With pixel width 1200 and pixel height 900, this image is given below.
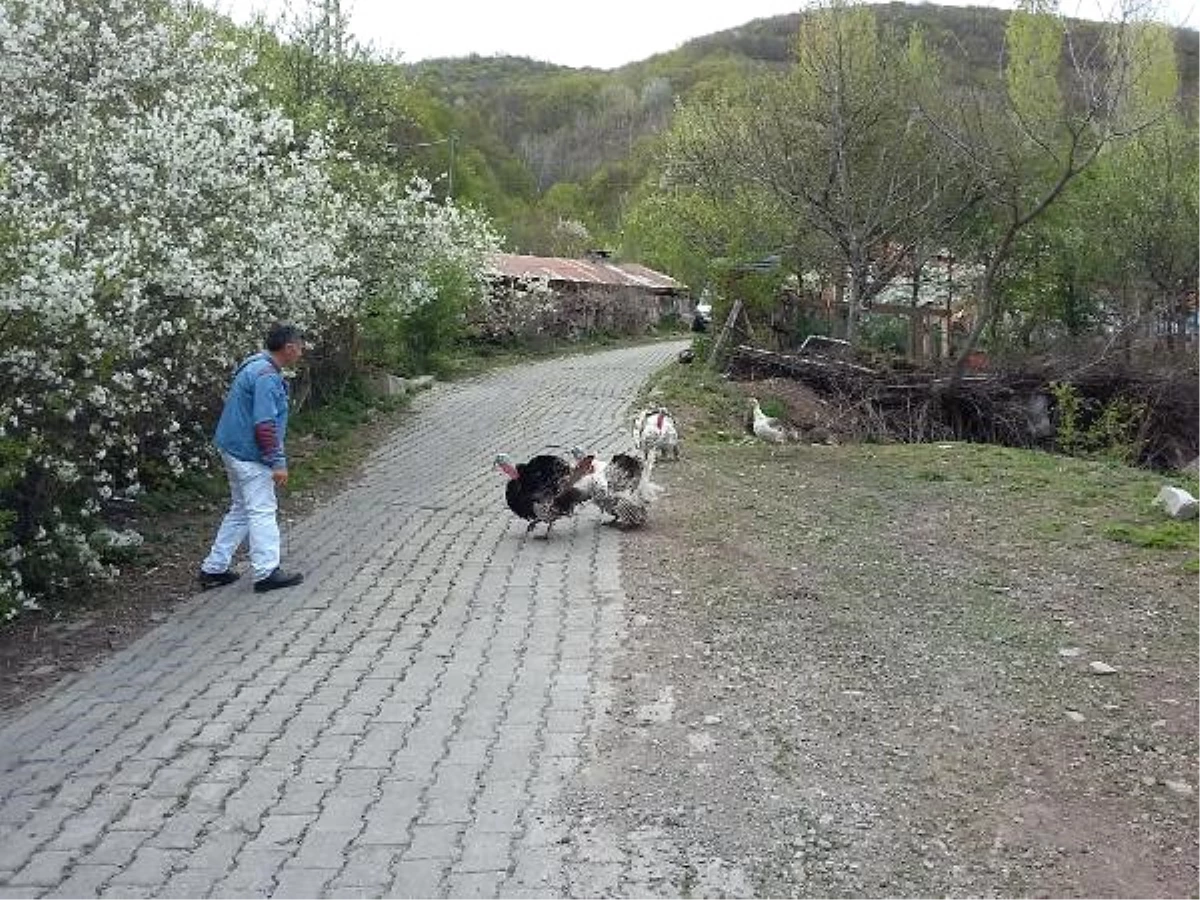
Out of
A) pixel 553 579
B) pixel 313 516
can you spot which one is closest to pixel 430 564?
pixel 553 579

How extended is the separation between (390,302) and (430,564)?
1086 cm

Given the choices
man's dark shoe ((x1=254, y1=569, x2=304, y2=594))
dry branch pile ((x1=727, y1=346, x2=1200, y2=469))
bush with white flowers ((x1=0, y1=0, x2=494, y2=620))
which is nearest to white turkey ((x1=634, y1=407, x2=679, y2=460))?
bush with white flowers ((x1=0, y1=0, x2=494, y2=620))

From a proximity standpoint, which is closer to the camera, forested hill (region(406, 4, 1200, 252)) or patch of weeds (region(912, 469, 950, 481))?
patch of weeds (region(912, 469, 950, 481))

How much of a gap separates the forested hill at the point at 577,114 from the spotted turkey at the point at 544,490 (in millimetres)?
48286

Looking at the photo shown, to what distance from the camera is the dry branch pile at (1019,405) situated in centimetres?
1844

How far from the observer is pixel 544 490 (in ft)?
30.2

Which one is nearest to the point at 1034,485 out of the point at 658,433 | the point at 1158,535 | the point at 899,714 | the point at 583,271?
the point at 1158,535

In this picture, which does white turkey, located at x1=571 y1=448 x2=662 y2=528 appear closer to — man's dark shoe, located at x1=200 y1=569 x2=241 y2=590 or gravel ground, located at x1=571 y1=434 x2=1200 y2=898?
gravel ground, located at x1=571 y1=434 x2=1200 y2=898

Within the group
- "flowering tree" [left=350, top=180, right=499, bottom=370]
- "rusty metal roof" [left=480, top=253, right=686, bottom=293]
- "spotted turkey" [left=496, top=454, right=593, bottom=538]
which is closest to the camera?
"spotted turkey" [left=496, top=454, right=593, bottom=538]

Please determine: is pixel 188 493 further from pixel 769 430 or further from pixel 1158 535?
pixel 1158 535

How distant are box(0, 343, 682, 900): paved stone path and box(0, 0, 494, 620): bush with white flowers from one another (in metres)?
1.32

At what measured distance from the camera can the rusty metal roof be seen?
3900cm

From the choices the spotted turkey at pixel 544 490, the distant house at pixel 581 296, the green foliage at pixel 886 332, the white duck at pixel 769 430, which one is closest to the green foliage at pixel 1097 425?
the white duck at pixel 769 430

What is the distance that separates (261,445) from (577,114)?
100962 mm
